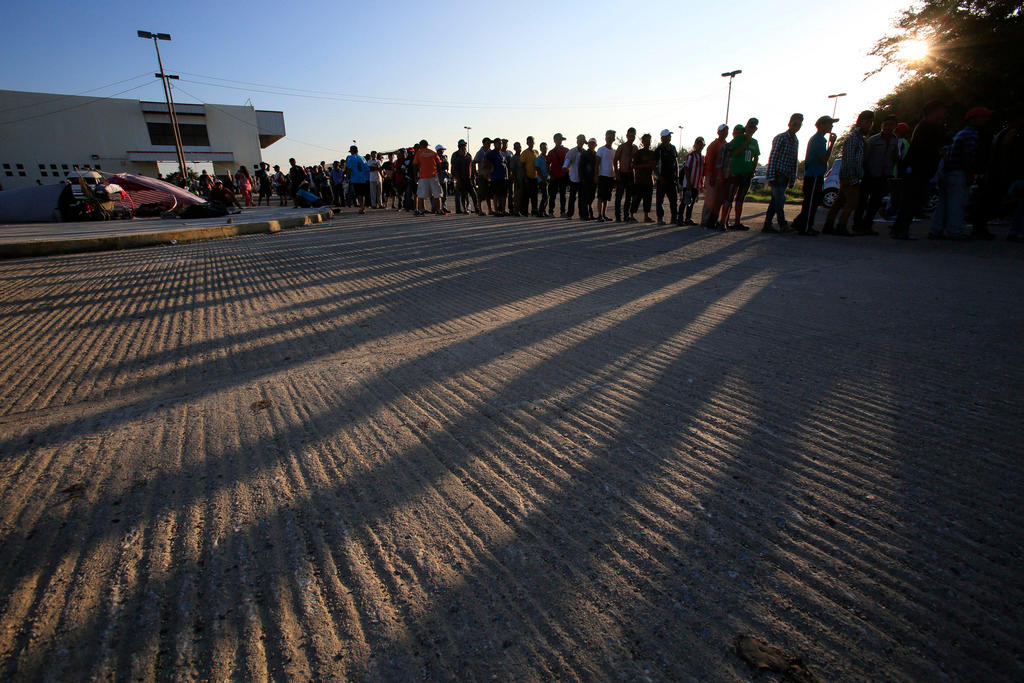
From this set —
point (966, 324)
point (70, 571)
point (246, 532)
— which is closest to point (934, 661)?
point (246, 532)

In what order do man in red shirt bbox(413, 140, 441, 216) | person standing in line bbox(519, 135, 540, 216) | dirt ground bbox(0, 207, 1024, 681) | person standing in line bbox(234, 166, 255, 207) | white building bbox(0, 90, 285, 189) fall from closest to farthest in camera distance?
dirt ground bbox(0, 207, 1024, 681)
person standing in line bbox(519, 135, 540, 216)
man in red shirt bbox(413, 140, 441, 216)
person standing in line bbox(234, 166, 255, 207)
white building bbox(0, 90, 285, 189)

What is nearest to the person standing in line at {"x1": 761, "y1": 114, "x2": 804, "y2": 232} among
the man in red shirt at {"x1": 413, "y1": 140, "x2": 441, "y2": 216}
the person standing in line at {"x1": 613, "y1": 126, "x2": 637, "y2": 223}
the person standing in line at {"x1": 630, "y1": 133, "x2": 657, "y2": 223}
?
the person standing in line at {"x1": 630, "y1": 133, "x2": 657, "y2": 223}

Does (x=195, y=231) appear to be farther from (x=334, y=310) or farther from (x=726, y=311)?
(x=726, y=311)

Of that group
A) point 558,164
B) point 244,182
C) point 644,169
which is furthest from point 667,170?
point 244,182

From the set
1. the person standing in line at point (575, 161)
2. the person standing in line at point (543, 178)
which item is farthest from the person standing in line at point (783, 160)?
the person standing in line at point (543, 178)

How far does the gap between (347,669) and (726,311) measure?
129 inches

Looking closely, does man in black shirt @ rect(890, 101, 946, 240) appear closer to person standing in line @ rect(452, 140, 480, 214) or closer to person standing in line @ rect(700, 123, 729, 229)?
person standing in line @ rect(700, 123, 729, 229)

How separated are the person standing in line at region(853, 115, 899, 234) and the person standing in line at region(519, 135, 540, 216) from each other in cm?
676

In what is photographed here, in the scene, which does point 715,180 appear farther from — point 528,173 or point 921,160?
point 528,173

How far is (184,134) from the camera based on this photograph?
45438 mm

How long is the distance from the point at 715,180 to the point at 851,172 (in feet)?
6.66

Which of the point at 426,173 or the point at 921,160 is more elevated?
the point at 426,173

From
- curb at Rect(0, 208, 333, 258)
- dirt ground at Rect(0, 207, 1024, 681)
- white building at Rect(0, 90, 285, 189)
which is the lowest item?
dirt ground at Rect(0, 207, 1024, 681)

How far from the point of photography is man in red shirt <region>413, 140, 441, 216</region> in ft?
41.1
